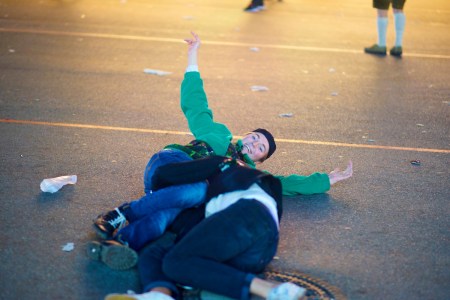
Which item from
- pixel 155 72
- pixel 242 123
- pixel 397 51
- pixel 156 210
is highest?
pixel 156 210

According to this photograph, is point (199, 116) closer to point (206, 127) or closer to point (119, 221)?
point (206, 127)

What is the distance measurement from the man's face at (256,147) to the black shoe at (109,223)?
108 cm

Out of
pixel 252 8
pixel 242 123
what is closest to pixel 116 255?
pixel 242 123

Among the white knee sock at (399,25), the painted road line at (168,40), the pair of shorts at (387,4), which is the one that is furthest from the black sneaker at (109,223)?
the pair of shorts at (387,4)

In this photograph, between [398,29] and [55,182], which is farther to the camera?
[398,29]

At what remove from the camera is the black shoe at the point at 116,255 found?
4375mm

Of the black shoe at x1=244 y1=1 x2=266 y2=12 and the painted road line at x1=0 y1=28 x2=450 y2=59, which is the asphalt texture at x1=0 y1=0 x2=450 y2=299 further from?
the black shoe at x1=244 y1=1 x2=266 y2=12

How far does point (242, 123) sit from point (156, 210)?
113 inches

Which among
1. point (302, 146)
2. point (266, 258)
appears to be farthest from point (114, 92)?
point (266, 258)

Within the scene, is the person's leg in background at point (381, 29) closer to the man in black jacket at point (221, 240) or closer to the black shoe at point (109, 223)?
the man in black jacket at point (221, 240)

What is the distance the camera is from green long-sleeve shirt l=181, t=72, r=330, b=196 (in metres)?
5.57

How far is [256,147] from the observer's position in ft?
18.0

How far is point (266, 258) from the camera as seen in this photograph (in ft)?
14.3

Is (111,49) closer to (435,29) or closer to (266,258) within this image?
(435,29)
